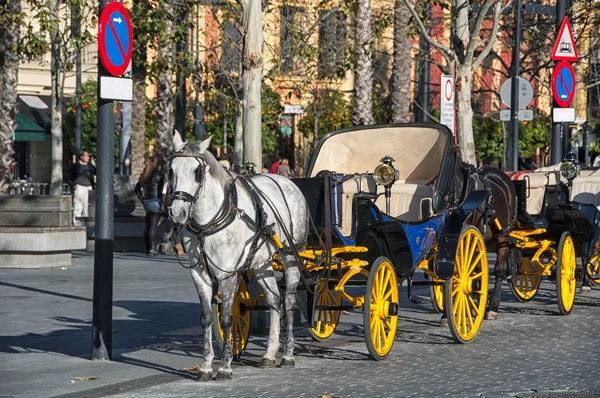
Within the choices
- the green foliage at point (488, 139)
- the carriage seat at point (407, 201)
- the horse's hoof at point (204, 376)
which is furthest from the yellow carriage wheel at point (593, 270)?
the green foliage at point (488, 139)

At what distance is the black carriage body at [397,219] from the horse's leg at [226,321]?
1.23m

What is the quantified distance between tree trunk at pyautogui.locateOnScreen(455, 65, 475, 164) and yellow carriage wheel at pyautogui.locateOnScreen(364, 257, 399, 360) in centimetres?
710

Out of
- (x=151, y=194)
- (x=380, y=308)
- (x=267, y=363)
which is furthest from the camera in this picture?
(x=151, y=194)

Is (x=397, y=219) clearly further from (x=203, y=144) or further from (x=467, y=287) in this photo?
(x=203, y=144)

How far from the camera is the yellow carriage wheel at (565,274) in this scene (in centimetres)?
1369

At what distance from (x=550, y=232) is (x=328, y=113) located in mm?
36893

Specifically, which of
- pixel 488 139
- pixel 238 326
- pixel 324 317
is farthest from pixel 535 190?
pixel 488 139

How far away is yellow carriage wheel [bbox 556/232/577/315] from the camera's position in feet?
44.9

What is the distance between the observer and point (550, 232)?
14516mm

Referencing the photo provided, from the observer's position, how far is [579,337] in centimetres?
1211

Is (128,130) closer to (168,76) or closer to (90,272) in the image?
(168,76)

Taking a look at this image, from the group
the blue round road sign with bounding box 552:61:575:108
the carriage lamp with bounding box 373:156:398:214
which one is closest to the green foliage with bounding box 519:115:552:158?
the blue round road sign with bounding box 552:61:575:108

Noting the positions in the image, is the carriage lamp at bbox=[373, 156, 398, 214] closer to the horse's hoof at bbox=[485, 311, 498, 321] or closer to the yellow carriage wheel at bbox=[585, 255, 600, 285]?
the horse's hoof at bbox=[485, 311, 498, 321]

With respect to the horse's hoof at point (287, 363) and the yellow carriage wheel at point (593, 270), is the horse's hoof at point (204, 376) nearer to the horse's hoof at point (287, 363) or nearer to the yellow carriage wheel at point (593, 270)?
the horse's hoof at point (287, 363)
